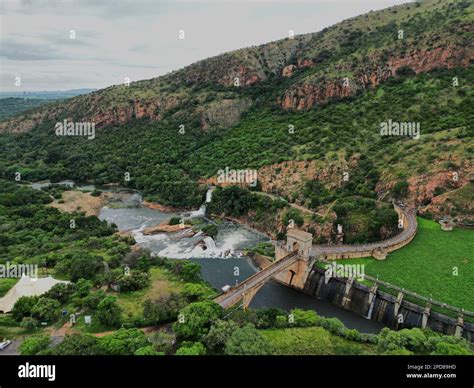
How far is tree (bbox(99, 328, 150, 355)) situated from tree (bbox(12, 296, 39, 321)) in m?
12.2

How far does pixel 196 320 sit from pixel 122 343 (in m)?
5.85

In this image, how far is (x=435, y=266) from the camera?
42750 mm

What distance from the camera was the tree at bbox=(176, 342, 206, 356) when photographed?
24250mm

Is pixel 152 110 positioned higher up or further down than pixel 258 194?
higher up

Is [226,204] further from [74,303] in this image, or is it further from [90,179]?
[90,179]

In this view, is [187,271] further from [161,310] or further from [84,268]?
[84,268]

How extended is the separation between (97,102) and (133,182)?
53246 millimetres

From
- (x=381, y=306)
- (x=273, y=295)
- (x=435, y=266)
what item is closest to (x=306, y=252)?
(x=273, y=295)

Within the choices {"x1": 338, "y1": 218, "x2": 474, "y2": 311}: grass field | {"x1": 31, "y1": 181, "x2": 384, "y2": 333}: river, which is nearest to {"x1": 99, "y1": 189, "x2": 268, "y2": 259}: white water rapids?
{"x1": 31, "y1": 181, "x2": 384, "y2": 333}: river

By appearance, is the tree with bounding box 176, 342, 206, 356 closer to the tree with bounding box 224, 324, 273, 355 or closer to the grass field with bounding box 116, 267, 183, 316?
the tree with bounding box 224, 324, 273, 355

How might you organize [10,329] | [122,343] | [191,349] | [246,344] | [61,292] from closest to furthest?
[191,349] < [246,344] < [122,343] < [10,329] < [61,292]

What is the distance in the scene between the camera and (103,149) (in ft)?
370
